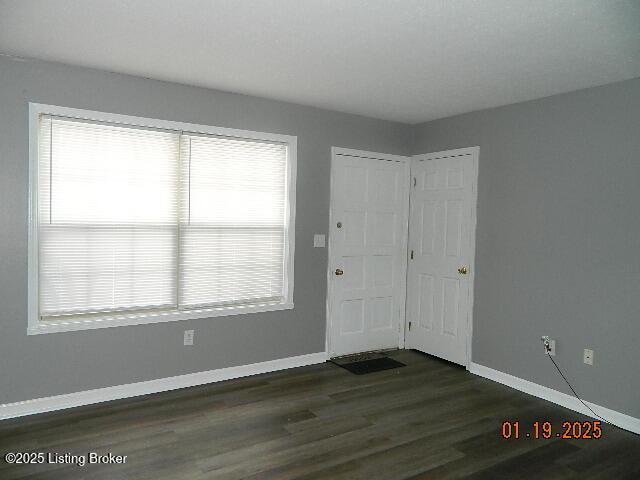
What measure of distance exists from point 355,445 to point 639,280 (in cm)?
221

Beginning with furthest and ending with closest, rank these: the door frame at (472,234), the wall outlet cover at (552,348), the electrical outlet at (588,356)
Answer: the door frame at (472,234) → the wall outlet cover at (552,348) → the electrical outlet at (588,356)

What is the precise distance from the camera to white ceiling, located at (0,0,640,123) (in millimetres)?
2236

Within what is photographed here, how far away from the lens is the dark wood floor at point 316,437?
2.56 metres

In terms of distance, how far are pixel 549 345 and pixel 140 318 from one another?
3210 mm

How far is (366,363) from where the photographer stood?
4457 millimetres

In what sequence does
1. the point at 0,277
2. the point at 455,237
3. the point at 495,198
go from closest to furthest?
the point at 0,277 < the point at 495,198 < the point at 455,237

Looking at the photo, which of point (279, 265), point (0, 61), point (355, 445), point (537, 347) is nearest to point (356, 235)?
point (279, 265)

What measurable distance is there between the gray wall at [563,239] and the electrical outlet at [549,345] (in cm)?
4

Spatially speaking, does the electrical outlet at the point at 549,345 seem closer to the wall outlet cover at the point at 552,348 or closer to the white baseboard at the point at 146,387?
the wall outlet cover at the point at 552,348

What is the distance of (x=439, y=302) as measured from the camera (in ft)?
15.2

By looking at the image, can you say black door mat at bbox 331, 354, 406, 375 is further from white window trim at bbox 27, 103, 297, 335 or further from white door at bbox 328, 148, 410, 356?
white window trim at bbox 27, 103, 297, 335

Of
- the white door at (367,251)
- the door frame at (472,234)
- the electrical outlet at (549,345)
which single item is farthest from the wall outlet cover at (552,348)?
the white door at (367,251)

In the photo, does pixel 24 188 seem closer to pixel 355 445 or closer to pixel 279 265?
pixel 279 265

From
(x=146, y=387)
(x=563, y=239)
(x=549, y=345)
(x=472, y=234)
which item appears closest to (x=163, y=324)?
(x=146, y=387)
